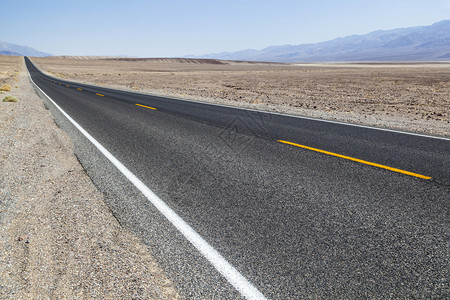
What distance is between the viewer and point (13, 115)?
11.9 meters

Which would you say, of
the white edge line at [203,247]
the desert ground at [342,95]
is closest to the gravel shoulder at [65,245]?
the white edge line at [203,247]

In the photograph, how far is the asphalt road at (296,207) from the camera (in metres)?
2.64

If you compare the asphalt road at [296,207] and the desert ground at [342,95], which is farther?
the desert ground at [342,95]

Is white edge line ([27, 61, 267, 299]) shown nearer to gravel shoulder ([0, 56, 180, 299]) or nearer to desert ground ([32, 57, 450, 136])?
gravel shoulder ([0, 56, 180, 299])

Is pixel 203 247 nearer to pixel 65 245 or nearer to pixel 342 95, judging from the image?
pixel 65 245

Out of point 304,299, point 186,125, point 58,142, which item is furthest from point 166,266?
point 186,125

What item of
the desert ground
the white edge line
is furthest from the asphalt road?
the desert ground

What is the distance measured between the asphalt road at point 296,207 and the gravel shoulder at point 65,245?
0.21 meters

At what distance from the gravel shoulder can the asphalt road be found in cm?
21

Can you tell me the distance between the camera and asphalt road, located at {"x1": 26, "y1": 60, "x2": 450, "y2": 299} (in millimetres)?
2641

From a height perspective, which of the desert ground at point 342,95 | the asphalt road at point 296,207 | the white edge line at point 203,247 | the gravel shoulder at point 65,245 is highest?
the desert ground at point 342,95

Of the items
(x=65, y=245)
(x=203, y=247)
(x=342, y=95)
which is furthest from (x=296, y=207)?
(x=342, y=95)

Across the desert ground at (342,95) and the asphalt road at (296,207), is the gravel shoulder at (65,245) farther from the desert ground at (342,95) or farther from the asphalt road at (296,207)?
the desert ground at (342,95)

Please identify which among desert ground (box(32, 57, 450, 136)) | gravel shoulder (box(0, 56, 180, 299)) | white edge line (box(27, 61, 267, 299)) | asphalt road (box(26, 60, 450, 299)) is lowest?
gravel shoulder (box(0, 56, 180, 299))
